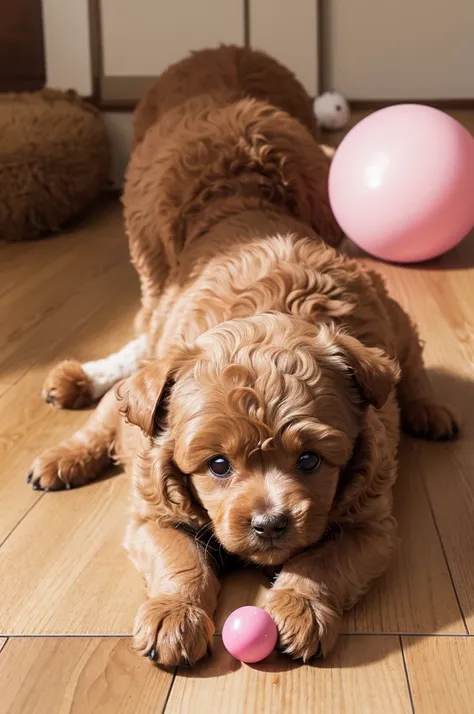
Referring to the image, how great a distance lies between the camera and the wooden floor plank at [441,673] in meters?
1.71

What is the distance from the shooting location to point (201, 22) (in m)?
A: 6.18

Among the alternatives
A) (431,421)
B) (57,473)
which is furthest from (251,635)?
(431,421)

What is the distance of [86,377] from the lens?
3164 mm

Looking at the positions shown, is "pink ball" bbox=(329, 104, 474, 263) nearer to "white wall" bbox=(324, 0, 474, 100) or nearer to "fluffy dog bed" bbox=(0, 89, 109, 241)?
"white wall" bbox=(324, 0, 474, 100)

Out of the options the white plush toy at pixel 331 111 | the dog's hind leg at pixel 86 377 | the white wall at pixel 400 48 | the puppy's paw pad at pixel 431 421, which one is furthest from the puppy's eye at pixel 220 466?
the white wall at pixel 400 48

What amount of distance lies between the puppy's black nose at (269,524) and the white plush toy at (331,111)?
4.53m

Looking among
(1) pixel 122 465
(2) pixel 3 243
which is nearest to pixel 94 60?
(2) pixel 3 243

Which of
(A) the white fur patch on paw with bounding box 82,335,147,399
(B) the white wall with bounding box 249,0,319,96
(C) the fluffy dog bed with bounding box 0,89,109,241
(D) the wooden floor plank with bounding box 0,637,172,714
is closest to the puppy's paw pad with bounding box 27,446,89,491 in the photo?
(A) the white fur patch on paw with bounding box 82,335,147,399

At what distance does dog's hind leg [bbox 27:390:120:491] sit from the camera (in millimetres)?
2603

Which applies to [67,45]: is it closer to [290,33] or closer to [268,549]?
[290,33]

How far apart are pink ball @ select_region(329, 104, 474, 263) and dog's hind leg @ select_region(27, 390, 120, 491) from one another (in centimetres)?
205

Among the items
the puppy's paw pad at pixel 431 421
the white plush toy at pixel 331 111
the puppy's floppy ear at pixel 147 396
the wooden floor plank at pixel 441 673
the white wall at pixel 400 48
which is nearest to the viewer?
the wooden floor plank at pixel 441 673

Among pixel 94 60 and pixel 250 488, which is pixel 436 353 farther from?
pixel 94 60

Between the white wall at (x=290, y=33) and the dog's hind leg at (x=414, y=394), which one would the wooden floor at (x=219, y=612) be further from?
the white wall at (x=290, y=33)
